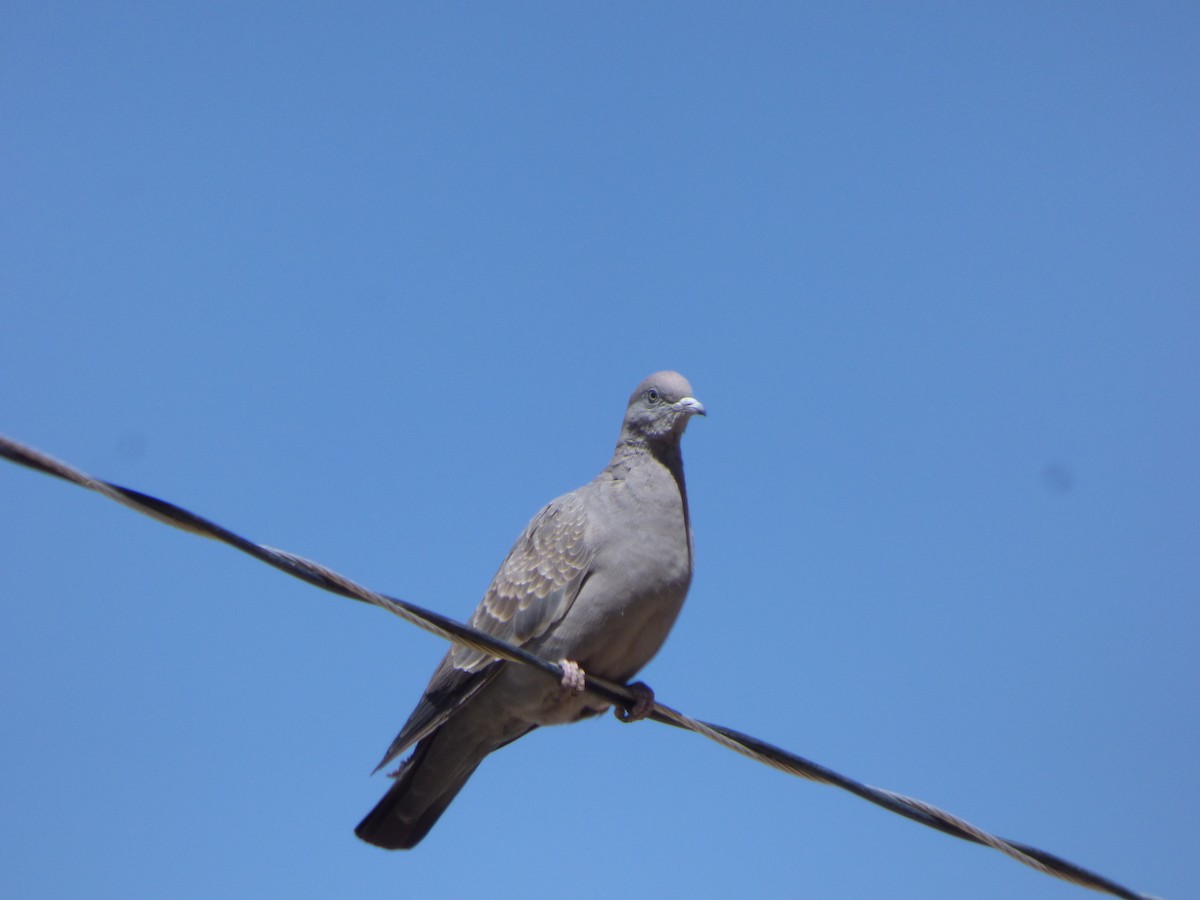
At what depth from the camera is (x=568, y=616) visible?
5.60 m

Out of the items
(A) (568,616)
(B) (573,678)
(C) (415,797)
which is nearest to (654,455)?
(A) (568,616)

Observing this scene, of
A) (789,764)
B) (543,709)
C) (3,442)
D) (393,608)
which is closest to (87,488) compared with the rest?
(3,442)

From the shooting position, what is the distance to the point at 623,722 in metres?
5.46

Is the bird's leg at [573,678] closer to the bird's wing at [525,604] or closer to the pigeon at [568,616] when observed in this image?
the pigeon at [568,616]

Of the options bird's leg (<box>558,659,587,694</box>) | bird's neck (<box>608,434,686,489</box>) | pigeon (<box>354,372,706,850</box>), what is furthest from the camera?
bird's neck (<box>608,434,686,489</box>)

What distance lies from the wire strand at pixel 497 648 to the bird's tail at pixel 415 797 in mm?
1669

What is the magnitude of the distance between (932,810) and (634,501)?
221cm

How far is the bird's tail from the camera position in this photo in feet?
19.3

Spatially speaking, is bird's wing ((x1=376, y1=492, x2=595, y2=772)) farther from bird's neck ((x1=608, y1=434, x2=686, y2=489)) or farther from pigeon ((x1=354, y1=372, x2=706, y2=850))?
bird's neck ((x1=608, y1=434, x2=686, y2=489))

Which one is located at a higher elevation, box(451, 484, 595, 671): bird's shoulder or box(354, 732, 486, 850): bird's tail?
box(451, 484, 595, 671): bird's shoulder

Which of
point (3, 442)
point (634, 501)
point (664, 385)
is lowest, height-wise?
point (3, 442)

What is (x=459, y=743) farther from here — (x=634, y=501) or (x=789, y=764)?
(x=789, y=764)

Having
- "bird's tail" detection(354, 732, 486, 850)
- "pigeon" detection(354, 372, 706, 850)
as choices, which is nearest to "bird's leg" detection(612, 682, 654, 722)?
"pigeon" detection(354, 372, 706, 850)

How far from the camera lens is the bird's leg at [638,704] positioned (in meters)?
5.12
